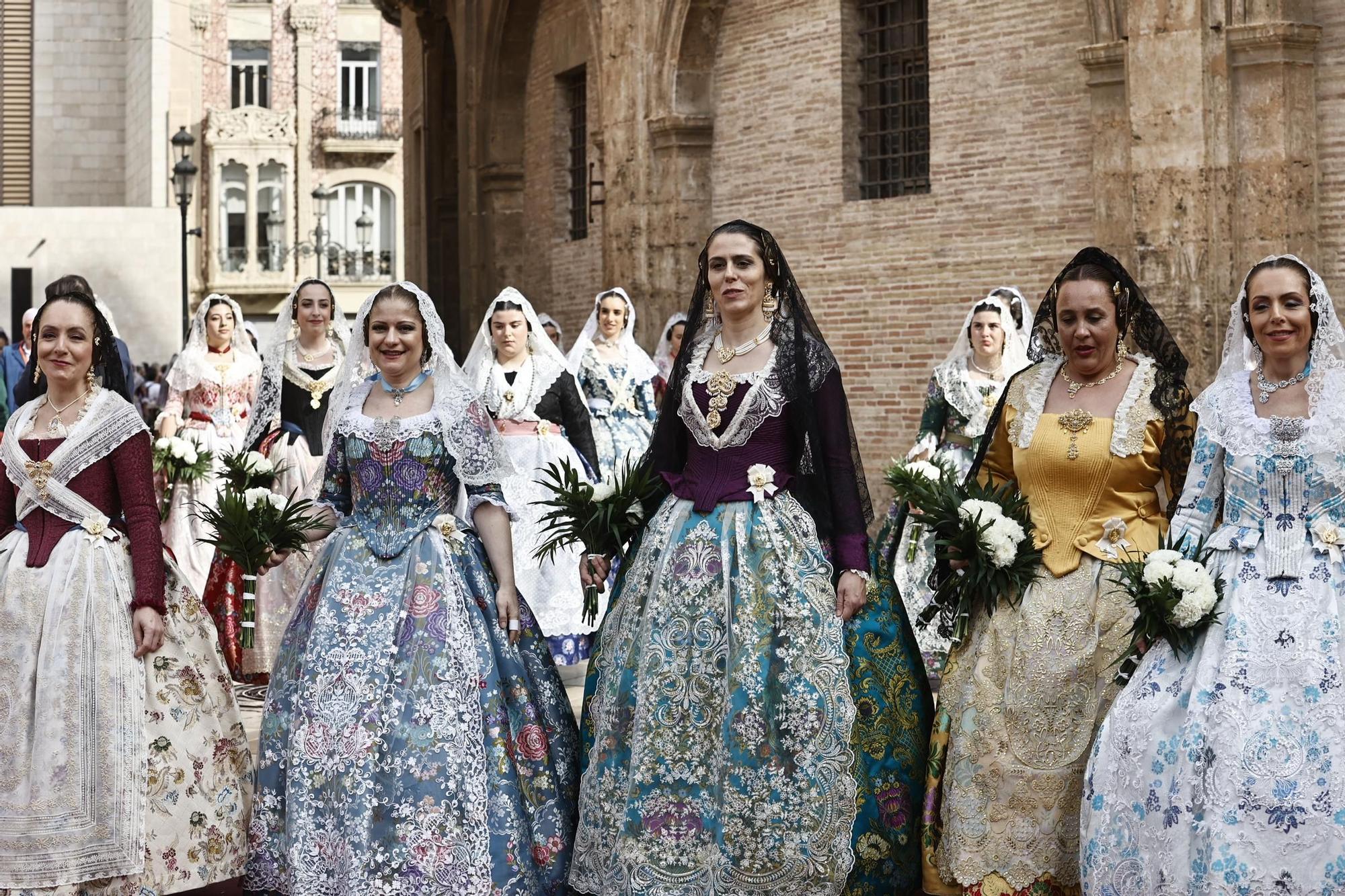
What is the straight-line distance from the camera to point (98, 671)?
5309 mm

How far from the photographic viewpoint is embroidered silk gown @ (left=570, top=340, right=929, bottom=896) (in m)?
5.10

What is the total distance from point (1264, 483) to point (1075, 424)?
628 millimetres

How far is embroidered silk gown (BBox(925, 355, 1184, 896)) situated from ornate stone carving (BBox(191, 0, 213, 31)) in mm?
42031

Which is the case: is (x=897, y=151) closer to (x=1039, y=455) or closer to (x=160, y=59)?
(x=1039, y=455)

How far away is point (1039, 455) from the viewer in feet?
17.8

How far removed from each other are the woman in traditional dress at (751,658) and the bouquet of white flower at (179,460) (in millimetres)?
4735

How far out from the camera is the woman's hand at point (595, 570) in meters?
5.65

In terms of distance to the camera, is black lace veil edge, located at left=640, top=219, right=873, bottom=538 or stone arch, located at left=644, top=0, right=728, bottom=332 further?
stone arch, located at left=644, top=0, right=728, bottom=332

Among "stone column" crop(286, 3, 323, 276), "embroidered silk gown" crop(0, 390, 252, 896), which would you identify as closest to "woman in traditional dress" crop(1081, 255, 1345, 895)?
"embroidered silk gown" crop(0, 390, 252, 896)

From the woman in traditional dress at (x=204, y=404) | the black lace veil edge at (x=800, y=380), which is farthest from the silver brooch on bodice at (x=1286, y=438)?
the woman in traditional dress at (x=204, y=404)

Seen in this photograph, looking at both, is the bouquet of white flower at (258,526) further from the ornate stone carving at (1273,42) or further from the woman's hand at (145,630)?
the ornate stone carving at (1273,42)

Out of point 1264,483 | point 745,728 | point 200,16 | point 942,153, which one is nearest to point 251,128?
point 200,16

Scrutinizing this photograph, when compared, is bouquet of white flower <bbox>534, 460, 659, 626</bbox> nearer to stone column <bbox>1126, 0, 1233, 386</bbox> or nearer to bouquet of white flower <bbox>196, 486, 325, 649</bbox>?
bouquet of white flower <bbox>196, 486, 325, 649</bbox>

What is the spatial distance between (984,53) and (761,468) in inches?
338
